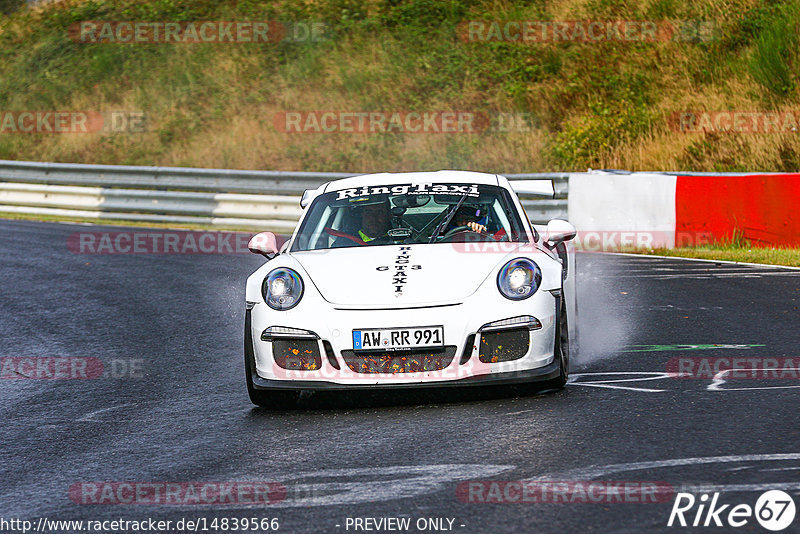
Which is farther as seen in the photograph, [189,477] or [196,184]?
[196,184]

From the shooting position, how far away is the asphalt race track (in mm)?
4586

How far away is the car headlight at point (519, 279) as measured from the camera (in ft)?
21.1

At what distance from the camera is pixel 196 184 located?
818 inches

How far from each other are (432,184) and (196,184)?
13534mm

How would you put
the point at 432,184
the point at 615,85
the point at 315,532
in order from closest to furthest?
the point at 315,532 → the point at 432,184 → the point at 615,85

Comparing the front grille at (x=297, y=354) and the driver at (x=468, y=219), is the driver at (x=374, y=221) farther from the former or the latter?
the front grille at (x=297, y=354)

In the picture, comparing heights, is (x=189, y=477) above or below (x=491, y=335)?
below

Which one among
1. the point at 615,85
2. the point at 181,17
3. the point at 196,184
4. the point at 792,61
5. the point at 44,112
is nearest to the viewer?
the point at 196,184

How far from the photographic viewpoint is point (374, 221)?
24.9 ft

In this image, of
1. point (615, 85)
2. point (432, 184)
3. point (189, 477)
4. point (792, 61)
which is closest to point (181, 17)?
point (615, 85)

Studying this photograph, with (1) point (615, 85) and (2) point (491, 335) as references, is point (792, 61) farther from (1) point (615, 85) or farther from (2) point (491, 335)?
(2) point (491, 335)

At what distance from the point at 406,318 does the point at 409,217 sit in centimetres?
167

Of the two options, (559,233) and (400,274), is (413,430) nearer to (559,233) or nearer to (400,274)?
(400,274)

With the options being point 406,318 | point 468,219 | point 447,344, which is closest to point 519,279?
point 447,344
